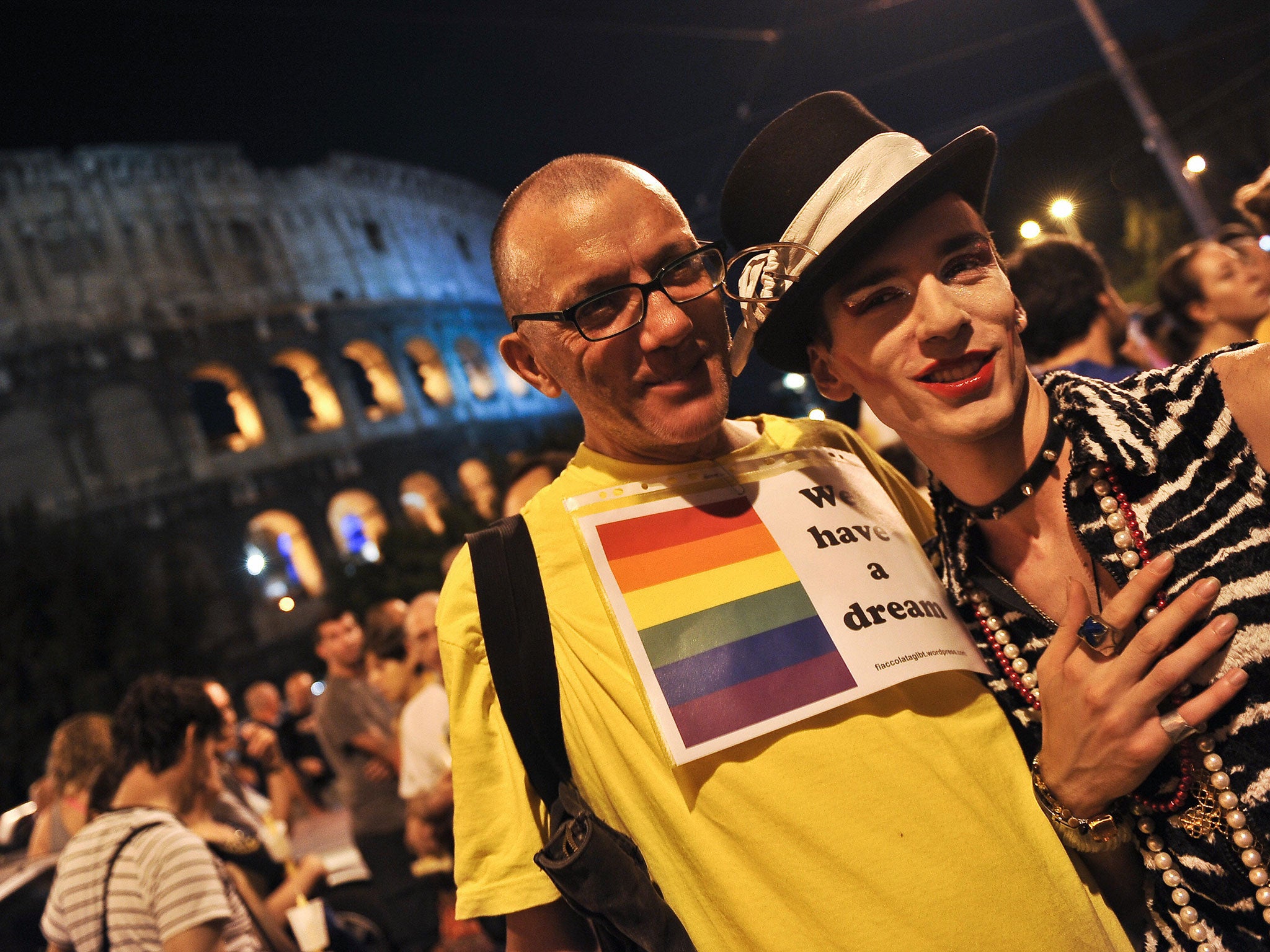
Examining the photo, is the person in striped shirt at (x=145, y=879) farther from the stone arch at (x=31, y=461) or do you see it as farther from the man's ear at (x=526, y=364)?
the stone arch at (x=31, y=461)

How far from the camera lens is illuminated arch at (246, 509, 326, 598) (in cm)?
2658

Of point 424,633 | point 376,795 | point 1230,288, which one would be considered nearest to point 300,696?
point 376,795

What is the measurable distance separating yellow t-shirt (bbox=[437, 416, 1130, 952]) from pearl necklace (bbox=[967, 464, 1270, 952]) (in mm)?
157

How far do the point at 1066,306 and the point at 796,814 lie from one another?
3100 millimetres

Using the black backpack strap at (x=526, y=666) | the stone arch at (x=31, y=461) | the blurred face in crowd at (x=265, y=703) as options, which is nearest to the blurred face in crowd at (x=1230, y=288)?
the black backpack strap at (x=526, y=666)

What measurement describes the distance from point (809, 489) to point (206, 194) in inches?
1252

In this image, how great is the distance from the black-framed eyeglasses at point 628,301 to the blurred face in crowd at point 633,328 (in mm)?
16

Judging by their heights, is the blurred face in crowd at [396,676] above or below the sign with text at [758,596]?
above

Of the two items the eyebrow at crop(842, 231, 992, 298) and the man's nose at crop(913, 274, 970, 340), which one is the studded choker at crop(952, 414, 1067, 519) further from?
the eyebrow at crop(842, 231, 992, 298)

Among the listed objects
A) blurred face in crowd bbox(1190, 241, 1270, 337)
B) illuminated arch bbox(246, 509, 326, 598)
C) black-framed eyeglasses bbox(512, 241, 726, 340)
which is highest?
illuminated arch bbox(246, 509, 326, 598)

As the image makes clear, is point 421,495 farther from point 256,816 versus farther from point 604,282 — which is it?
point 604,282

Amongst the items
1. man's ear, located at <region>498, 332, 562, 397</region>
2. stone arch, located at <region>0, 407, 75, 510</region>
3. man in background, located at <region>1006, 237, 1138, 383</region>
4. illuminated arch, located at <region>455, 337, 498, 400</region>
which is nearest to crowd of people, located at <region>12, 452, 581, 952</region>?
man's ear, located at <region>498, 332, 562, 397</region>

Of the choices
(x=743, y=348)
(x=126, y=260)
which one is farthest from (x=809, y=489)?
(x=126, y=260)

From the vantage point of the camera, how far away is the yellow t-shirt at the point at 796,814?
1.51 meters
